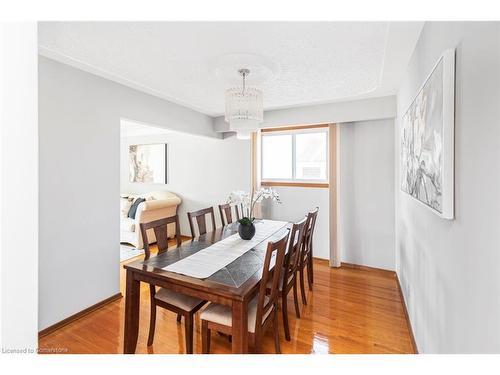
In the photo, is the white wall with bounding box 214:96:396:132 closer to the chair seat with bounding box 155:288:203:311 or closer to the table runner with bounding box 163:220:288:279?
the table runner with bounding box 163:220:288:279

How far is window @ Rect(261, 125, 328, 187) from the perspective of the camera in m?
3.88

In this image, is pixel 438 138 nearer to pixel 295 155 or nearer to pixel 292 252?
pixel 292 252

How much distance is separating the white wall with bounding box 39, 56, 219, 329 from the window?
2.15 meters

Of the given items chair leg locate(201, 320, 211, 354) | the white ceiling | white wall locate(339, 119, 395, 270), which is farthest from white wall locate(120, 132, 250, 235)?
chair leg locate(201, 320, 211, 354)

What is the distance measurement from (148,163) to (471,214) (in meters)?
5.52

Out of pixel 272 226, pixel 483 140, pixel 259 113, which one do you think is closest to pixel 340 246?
pixel 272 226

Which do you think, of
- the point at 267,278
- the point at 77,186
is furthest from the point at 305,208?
the point at 77,186

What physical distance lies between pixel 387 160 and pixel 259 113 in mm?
2098

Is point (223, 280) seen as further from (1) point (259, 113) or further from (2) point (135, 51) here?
(2) point (135, 51)

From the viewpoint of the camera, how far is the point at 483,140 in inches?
32.8

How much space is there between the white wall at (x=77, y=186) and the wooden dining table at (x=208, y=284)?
903 mm

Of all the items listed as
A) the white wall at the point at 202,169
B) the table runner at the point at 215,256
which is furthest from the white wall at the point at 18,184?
the white wall at the point at 202,169
